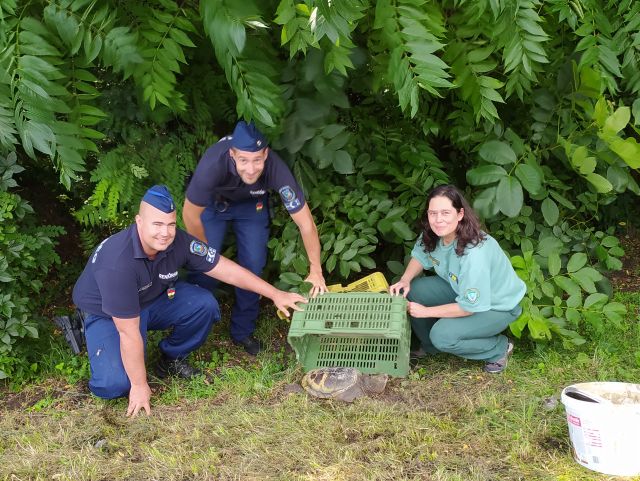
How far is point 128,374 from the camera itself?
325cm

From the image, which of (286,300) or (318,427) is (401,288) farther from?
(318,427)

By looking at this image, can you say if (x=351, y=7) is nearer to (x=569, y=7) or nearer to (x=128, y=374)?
(x=569, y=7)

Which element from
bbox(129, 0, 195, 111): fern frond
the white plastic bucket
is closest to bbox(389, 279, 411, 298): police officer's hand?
the white plastic bucket

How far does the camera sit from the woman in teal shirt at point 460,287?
3.25 m

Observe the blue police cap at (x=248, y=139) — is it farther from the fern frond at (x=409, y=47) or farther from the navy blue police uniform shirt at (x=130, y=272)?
the fern frond at (x=409, y=47)

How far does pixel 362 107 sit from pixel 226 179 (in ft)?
3.68

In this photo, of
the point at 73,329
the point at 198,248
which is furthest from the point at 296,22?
the point at 73,329

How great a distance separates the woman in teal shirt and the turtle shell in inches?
17.7

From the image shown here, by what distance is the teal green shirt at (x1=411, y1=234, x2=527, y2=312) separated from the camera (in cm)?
324

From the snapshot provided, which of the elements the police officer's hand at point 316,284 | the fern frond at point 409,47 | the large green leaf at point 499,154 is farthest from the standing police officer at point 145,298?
the large green leaf at point 499,154

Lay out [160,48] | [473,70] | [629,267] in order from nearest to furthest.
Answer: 1. [160,48]
2. [473,70]
3. [629,267]

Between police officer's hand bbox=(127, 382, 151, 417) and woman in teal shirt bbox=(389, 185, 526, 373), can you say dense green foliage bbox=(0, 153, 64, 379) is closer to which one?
police officer's hand bbox=(127, 382, 151, 417)

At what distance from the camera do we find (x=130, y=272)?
122 inches

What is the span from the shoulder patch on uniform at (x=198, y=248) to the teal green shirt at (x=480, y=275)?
3.92ft
